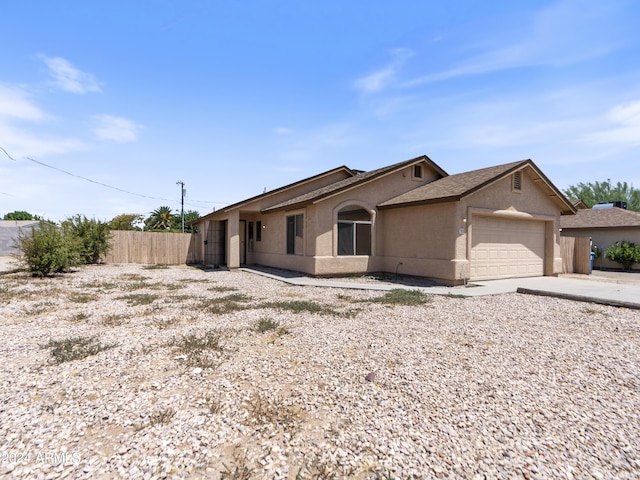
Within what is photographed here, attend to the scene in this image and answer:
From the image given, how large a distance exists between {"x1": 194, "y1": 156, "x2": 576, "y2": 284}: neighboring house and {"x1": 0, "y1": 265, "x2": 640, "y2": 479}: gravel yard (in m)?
5.33

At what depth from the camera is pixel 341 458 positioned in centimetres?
249

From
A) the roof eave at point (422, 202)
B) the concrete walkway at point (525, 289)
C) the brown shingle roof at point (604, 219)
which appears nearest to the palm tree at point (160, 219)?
the concrete walkway at point (525, 289)

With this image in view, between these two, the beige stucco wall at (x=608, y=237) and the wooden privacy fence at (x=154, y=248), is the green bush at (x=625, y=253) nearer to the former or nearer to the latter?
the beige stucco wall at (x=608, y=237)

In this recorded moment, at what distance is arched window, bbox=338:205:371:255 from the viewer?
525 inches

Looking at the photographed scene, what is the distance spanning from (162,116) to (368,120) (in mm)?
9152

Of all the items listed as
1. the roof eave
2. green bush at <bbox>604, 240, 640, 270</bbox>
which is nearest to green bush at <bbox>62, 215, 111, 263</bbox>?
the roof eave

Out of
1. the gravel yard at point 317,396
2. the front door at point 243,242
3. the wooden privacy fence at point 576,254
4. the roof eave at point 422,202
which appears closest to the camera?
the gravel yard at point 317,396

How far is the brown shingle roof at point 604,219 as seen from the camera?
19.7 meters

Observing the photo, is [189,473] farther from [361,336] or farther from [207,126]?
[207,126]

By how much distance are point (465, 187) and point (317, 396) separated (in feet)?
34.7

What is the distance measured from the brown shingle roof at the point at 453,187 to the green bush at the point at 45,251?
1354 cm

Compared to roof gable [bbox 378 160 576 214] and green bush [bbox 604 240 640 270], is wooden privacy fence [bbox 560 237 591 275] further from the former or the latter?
green bush [bbox 604 240 640 270]

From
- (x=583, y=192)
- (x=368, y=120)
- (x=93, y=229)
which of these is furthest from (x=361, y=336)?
(x=583, y=192)

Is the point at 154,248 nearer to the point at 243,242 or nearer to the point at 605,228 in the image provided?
the point at 243,242
